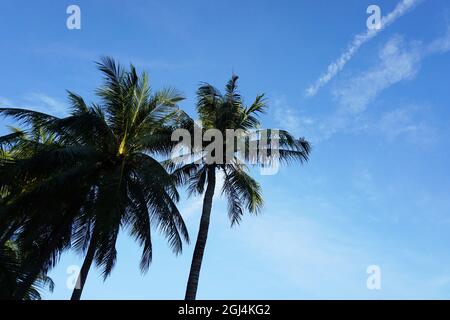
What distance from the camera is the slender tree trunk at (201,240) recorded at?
1838cm

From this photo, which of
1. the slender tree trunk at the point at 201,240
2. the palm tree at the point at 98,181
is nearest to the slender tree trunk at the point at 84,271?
the palm tree at the point at 98,181

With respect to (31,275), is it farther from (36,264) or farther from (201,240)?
(201,240)

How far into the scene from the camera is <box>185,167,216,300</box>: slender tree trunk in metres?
18.4

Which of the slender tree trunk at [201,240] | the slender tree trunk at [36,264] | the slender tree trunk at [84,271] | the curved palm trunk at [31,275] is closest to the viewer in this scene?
the curved palm trunk at [31,275]

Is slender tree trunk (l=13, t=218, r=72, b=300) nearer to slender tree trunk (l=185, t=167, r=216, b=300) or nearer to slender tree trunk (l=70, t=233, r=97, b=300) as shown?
slender tree trunk (l=70, t=233, r=97, b=300)

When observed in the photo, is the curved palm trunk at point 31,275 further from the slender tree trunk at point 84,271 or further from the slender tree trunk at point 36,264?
the slender tree trunk at point 84,271

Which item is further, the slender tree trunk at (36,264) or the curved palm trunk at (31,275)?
the slender tree trunk at (36,264)

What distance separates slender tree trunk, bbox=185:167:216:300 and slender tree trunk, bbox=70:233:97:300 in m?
3.68

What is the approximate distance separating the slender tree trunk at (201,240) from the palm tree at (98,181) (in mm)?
Result: 722

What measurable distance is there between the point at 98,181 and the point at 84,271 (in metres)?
3.43

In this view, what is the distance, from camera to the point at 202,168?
72.1 feet
